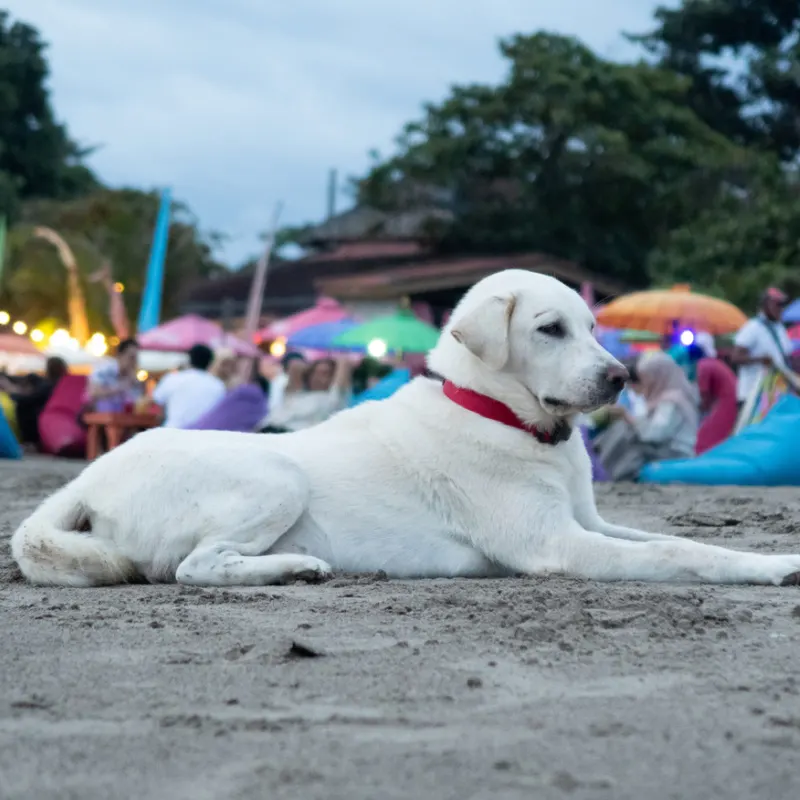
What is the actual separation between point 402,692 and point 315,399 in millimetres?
10323

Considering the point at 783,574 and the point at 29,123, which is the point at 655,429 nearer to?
the point at 783,574

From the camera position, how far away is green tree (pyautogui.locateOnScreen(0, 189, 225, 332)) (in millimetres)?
43250

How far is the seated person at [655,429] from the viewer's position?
37.9 feet

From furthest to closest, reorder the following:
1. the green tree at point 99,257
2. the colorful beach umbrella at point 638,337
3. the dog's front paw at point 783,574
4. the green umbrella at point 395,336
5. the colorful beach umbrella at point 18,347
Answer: the green tree at point 99,257 → the colorful beach umbrella at point 18,347 → the colorful beach umbrella at point 638,337 → the green umbrella at point 395,336 → the dog's front paw at point 783,574

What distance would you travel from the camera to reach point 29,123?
2144 inches

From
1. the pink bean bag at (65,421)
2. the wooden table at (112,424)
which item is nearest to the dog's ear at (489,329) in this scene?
the wooden table at (112,424)

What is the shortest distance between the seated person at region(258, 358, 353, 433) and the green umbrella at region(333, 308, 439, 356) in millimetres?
5611

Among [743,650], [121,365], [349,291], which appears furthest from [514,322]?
[349,291]

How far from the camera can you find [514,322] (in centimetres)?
507

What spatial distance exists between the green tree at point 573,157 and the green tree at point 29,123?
71.4 feet

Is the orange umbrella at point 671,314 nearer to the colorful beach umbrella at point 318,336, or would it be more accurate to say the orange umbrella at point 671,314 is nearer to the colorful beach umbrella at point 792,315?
the colorful beach umbrella at point 792,315

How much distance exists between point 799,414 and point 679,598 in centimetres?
660

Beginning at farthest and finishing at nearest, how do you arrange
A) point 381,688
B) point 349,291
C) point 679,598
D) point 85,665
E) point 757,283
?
point 349,291 < point 757,283 < point 679,598 < point 85,665 < point 381,688

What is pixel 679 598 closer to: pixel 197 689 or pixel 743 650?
pixel 743 650
